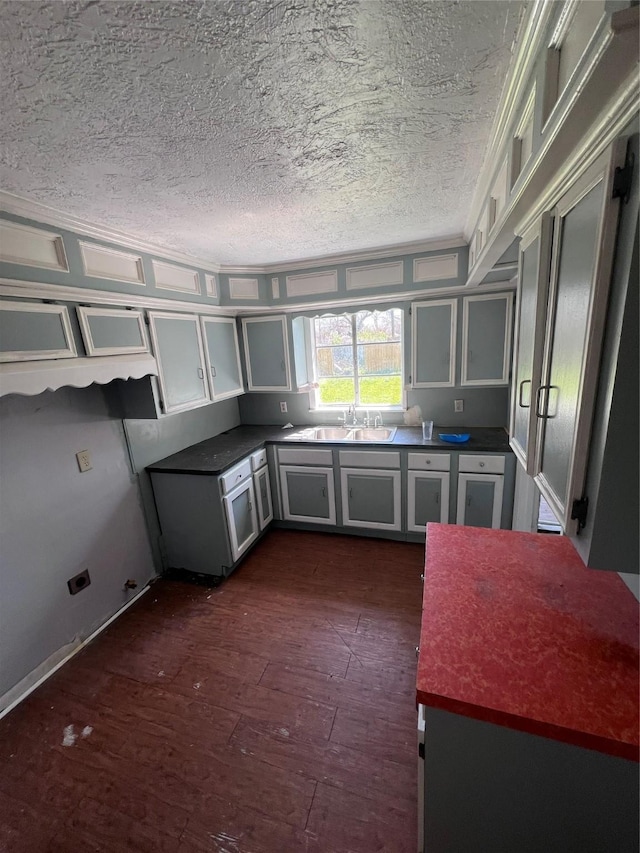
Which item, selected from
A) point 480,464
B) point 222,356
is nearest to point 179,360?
point 222,356

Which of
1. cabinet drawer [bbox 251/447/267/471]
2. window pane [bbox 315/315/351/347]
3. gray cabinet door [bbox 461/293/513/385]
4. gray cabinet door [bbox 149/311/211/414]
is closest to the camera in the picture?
gray cabinet door [bbox 149/311/211/414]

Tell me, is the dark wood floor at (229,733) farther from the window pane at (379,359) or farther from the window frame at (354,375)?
the window pane at (379,359)

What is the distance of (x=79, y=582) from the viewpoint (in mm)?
2059

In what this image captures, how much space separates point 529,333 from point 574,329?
1.33 ft

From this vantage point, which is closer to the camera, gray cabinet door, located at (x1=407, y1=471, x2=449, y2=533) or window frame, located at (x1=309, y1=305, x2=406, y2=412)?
gray cabinet door, located at (x1=407, y1=471, x2=449, y2=533)

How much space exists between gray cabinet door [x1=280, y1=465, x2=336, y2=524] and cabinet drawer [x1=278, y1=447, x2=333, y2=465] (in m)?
0.06

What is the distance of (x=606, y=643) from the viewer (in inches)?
36.4

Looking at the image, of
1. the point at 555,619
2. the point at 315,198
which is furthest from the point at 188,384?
the point at 555,619

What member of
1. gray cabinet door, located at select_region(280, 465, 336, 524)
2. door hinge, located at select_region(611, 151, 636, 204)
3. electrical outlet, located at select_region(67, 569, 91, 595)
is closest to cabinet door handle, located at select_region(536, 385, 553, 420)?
door hinge, located at select_region(611, 151, 636, 204)

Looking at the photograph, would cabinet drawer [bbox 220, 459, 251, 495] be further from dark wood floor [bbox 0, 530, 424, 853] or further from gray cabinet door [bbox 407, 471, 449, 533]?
gray cabinet door [bbox 407, 471, 449, 533]

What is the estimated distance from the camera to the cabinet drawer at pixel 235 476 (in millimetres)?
2455

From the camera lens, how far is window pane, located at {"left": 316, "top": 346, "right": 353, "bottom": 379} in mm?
3381

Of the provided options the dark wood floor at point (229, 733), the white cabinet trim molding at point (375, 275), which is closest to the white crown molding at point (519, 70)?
the white cabinet trim molding at point (375, 275)

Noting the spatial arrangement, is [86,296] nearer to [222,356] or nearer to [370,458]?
[222,356]
